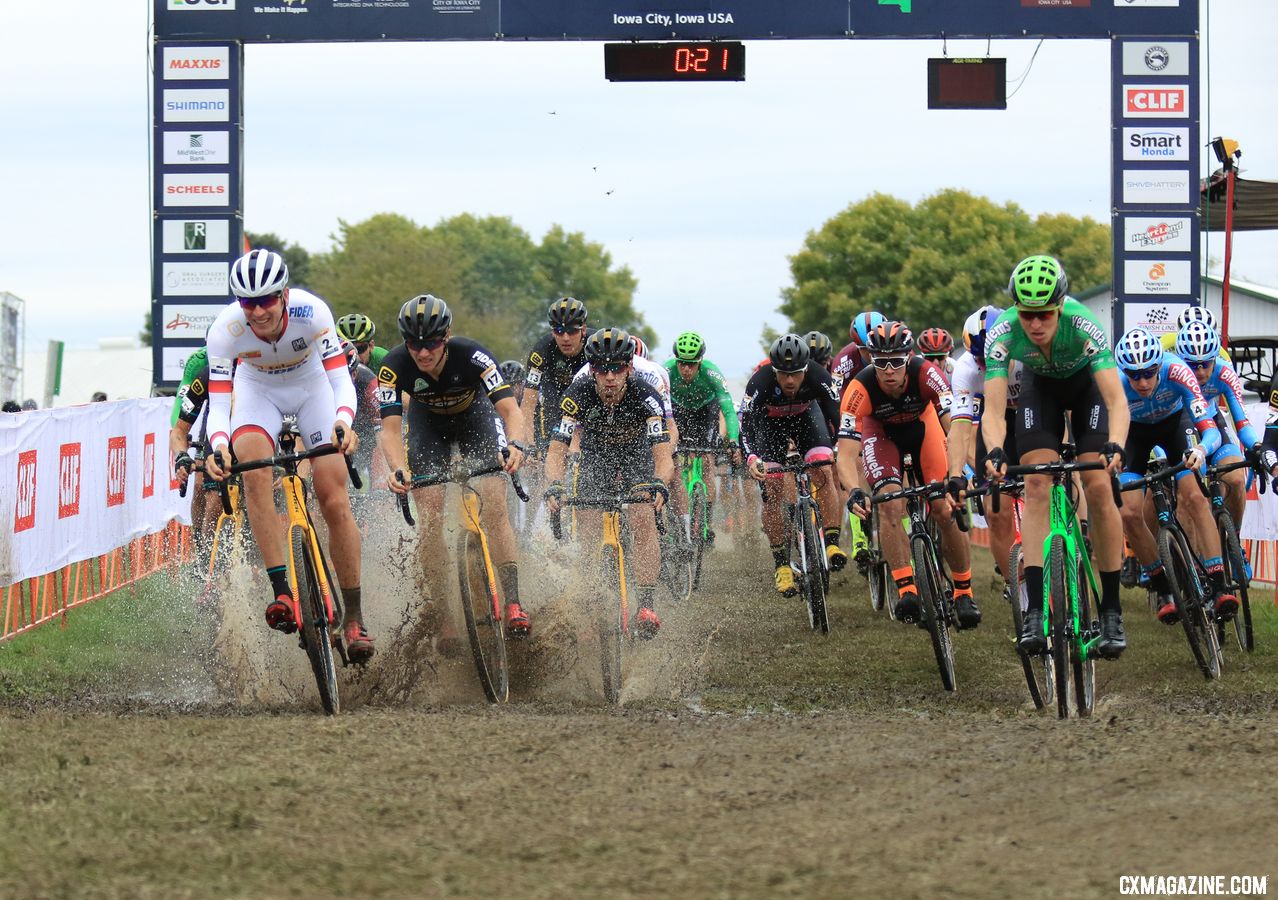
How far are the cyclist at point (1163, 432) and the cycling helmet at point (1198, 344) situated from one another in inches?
35.1

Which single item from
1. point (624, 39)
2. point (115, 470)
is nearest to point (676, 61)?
point (624, 39)

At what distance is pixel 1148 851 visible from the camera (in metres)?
5.09

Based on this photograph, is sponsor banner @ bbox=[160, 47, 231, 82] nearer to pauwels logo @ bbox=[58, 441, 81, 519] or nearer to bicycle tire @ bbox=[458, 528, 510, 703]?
pauwels logo @ bbox=[58, 441, 81, 519]

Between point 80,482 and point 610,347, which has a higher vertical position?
point 610,347

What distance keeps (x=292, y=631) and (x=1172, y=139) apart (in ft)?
54.9

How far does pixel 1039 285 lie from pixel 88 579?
9.49 metres

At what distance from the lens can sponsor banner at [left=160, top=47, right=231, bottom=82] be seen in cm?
2092

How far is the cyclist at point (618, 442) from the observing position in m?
9.92

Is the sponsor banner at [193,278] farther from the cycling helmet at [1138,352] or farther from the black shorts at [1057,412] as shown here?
the black shorts at [1057,412]

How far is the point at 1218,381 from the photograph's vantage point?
1191cm

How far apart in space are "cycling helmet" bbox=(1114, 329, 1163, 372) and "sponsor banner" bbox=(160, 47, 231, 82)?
13.6 meters

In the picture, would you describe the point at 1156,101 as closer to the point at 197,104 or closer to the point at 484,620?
the point at 197,104

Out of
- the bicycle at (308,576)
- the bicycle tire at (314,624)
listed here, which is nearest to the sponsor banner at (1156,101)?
the bicycle at (308,576)

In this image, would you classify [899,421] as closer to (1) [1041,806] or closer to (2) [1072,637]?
(2) [1072,637]
